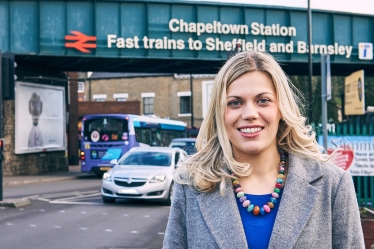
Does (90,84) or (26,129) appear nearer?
(26,129)

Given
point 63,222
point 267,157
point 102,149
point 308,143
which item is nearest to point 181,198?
point 267,157

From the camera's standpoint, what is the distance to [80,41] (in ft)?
89.7

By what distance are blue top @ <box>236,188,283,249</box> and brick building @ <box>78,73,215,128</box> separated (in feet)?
166

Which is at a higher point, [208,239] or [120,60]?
[120,60]

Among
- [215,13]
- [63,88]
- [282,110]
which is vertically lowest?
[282,110]

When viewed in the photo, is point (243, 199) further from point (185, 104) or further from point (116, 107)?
point (185, 104)

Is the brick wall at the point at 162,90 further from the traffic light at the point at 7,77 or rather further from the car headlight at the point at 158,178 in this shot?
the traffic light at the point at 7,77

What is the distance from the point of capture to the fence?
1230cm

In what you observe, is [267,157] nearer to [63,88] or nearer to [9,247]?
[9,247]

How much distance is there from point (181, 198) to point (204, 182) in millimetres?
125

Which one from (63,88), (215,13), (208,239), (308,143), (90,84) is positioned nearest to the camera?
(208,239)

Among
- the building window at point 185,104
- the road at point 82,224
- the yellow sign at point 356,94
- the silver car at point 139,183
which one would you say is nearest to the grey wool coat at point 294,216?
the road at point 82,224

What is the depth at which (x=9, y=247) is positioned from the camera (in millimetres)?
9531

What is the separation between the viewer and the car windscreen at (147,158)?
1709cm
